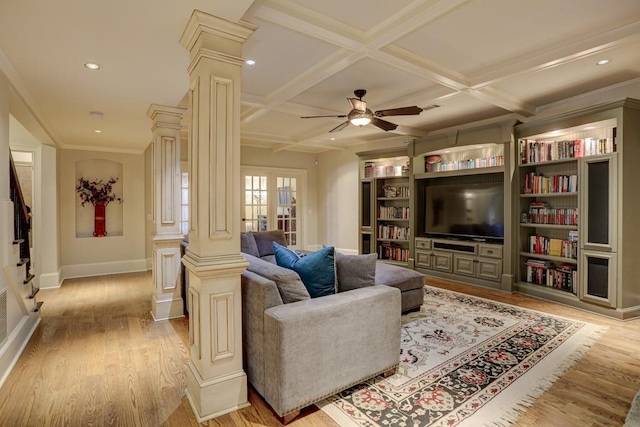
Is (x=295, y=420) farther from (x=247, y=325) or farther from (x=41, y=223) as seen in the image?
(x=41, y=223)

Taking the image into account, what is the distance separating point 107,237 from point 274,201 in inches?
137

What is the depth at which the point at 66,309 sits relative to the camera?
13.3 feet

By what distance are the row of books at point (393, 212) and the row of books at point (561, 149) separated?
85.2 inches

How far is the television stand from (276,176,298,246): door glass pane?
3416mm

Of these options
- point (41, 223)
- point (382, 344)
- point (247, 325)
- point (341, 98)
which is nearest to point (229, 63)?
point (247, 325)

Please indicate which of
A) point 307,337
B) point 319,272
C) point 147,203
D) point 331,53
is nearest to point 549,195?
point 331,53

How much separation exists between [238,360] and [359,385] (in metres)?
0.86

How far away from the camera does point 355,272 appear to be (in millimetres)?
2627

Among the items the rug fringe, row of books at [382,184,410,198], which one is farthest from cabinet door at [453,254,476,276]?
the rug fringe

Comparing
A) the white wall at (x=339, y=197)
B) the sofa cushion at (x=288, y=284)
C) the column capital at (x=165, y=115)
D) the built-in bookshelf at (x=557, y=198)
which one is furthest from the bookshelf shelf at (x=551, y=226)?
the column capital at (x=165, y=115)

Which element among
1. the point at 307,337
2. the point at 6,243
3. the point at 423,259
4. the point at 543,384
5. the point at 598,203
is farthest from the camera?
the point at 423,259

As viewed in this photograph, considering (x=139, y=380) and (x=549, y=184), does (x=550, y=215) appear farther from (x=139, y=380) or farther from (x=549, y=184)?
(x=139, y=380)

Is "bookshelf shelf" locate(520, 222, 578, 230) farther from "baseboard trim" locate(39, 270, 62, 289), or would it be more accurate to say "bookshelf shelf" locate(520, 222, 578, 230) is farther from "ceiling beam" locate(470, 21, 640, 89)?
"baseboard trim" locate(39, 270, 62, 289)

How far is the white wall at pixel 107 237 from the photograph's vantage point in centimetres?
585
